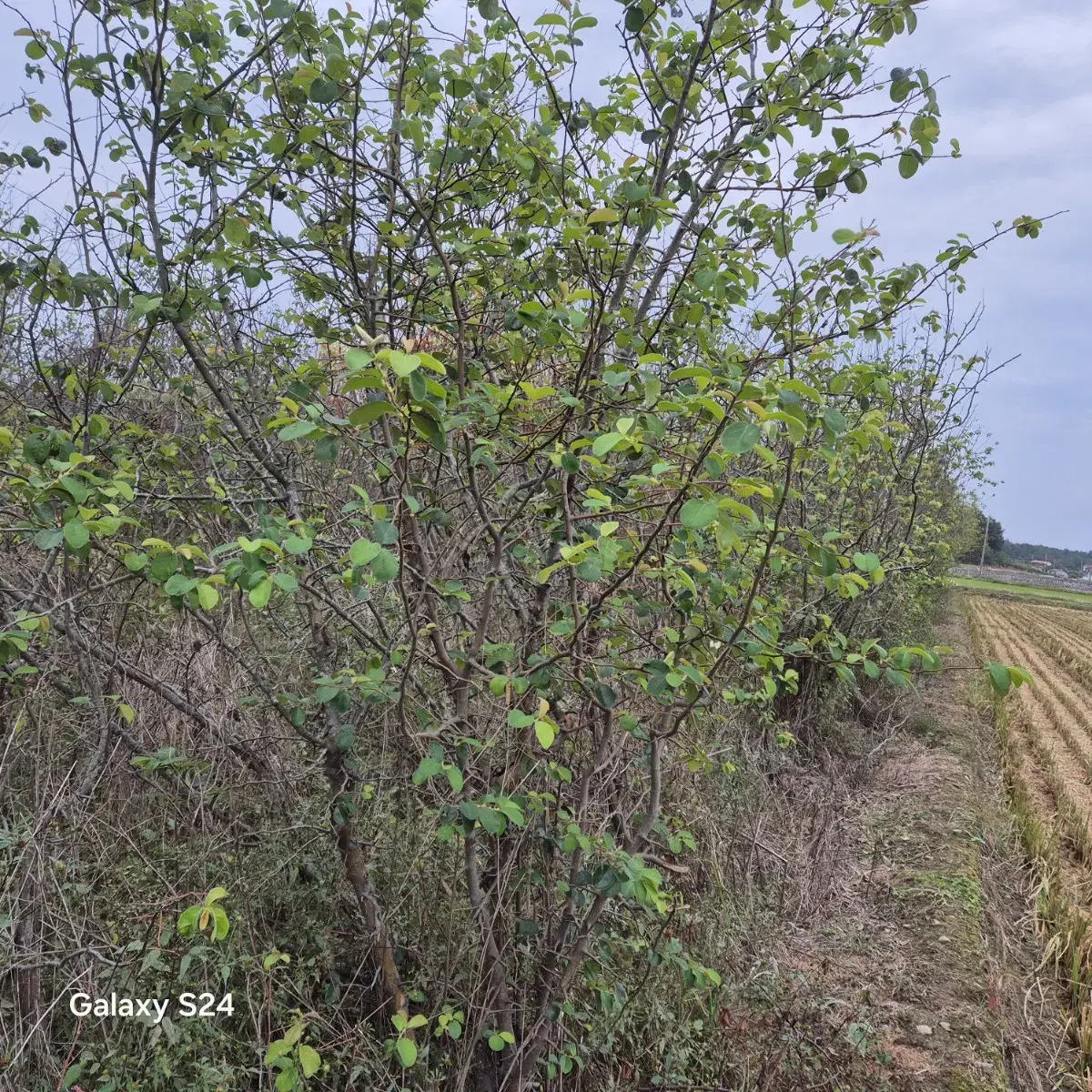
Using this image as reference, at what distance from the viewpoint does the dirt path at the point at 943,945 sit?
3168 mm

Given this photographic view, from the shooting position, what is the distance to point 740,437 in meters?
1.23

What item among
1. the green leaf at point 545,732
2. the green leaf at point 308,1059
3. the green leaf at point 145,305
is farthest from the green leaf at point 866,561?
the green leaf at point 145,305

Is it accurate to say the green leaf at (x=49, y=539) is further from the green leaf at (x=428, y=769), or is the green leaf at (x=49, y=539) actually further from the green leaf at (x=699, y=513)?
the green leaf at (x=699, y=513)

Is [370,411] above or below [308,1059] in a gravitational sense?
above

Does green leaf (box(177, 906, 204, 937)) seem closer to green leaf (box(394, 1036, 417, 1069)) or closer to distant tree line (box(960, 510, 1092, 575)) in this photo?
green leaf (box(394, 1036, 417, 1069))

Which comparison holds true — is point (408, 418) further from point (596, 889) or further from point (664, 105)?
point (664, 105)

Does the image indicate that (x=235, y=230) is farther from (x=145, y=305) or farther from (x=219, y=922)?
(x=219, y=922)

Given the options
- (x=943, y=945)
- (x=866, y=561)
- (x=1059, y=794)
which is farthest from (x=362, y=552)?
(x=1059, y=794)

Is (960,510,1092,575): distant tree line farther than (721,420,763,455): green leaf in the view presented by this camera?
Yes

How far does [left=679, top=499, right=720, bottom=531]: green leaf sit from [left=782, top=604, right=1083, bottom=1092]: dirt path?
109cm

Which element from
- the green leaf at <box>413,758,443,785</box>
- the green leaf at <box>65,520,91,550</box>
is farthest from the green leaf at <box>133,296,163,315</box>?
the green leaf at <box>413,758,443,785</box>

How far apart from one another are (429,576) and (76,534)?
0.85 m

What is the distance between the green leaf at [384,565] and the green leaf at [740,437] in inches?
25.1

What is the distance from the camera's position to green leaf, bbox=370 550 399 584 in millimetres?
1179
